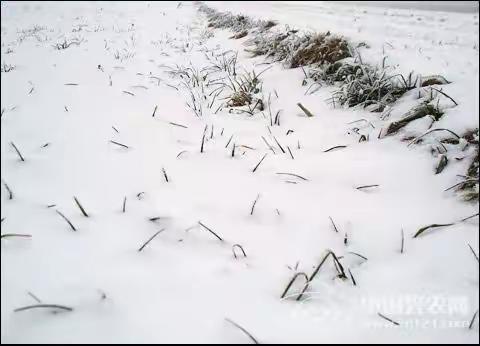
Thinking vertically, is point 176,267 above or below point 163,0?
below

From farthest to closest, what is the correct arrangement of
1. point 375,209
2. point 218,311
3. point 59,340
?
point 375,209, point 218,311, point 59,340

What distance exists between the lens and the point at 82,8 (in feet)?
37.8

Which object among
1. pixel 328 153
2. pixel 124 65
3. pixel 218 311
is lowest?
pixel 218 311

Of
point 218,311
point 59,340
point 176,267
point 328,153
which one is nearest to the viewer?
point 59,340

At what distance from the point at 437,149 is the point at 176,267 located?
5.16ft

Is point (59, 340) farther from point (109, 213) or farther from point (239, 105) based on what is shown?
point (239, 105)

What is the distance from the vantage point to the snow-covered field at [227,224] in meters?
1.14

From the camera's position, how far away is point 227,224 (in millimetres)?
1603

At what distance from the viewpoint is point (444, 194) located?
1682mm

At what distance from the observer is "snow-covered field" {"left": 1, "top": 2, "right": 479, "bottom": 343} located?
1145 mm

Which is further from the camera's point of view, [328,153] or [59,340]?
[328,153]

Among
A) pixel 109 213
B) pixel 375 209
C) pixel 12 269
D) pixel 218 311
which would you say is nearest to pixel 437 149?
pixel 375 209

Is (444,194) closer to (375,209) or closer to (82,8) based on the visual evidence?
(375,209)

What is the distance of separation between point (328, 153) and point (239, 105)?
3.97ft
